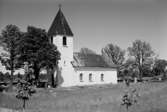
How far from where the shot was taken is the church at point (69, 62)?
4225 centimetres

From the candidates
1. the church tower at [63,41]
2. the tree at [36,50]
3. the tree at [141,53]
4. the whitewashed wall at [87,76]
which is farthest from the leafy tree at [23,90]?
the tree at [141,53]

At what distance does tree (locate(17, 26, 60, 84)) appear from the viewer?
119ft

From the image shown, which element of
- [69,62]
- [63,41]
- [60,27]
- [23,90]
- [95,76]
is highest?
[60,27]

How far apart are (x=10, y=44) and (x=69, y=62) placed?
10250mm

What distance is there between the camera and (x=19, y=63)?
37938mm

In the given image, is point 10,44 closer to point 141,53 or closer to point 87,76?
point 87,76

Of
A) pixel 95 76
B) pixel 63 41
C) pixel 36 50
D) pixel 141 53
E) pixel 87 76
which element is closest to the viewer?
pixel 36 50

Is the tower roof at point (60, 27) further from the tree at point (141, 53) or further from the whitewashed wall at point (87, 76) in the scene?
the tree at point (141, 53)

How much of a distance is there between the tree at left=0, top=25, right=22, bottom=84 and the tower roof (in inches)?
219

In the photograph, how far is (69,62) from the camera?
42.9 metres

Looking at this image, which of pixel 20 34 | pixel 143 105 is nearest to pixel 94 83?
pixel 20 34

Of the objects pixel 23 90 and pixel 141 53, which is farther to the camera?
pixel 141 53

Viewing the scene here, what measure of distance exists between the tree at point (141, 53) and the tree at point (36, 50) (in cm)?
3394

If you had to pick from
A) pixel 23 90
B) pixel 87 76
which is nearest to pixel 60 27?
pixel 87 76
